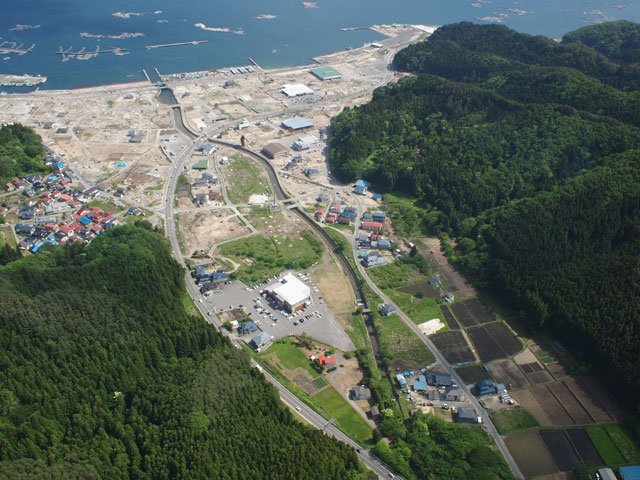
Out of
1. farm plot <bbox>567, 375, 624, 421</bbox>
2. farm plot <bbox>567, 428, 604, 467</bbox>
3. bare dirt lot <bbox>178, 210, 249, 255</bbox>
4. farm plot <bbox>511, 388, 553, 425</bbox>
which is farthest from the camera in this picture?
bare dirt lot <bbox>178, 210, 249, 255</bbox>

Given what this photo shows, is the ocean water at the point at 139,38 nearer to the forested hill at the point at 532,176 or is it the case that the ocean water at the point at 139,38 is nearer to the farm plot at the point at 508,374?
the forested hill at the point at 532,176

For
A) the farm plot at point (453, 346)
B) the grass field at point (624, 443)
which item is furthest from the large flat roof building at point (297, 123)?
the grass field at point (624, 443)

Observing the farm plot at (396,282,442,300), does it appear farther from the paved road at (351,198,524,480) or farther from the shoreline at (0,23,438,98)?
the shoreline at (0,23,438,98)

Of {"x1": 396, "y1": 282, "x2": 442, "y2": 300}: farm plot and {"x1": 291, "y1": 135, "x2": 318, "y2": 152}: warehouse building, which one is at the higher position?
{"x1": 291, "y1": 135, "x2": 318, "y2": 152}: warehouse building

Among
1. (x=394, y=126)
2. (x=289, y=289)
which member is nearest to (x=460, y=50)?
(x=394, y=126)

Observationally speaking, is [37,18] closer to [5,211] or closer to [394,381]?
[5,211]

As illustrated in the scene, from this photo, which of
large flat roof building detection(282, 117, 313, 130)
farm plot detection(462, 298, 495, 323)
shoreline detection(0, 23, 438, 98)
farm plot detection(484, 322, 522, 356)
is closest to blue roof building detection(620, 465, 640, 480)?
farm plot detection(484, 322, 522, 356)

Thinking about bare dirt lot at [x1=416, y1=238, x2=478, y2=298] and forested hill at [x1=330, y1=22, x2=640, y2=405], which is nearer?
forested hill at [x1=330, y1=22, x2=640, y2=405]

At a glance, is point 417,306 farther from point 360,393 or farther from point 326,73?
point 326,73
